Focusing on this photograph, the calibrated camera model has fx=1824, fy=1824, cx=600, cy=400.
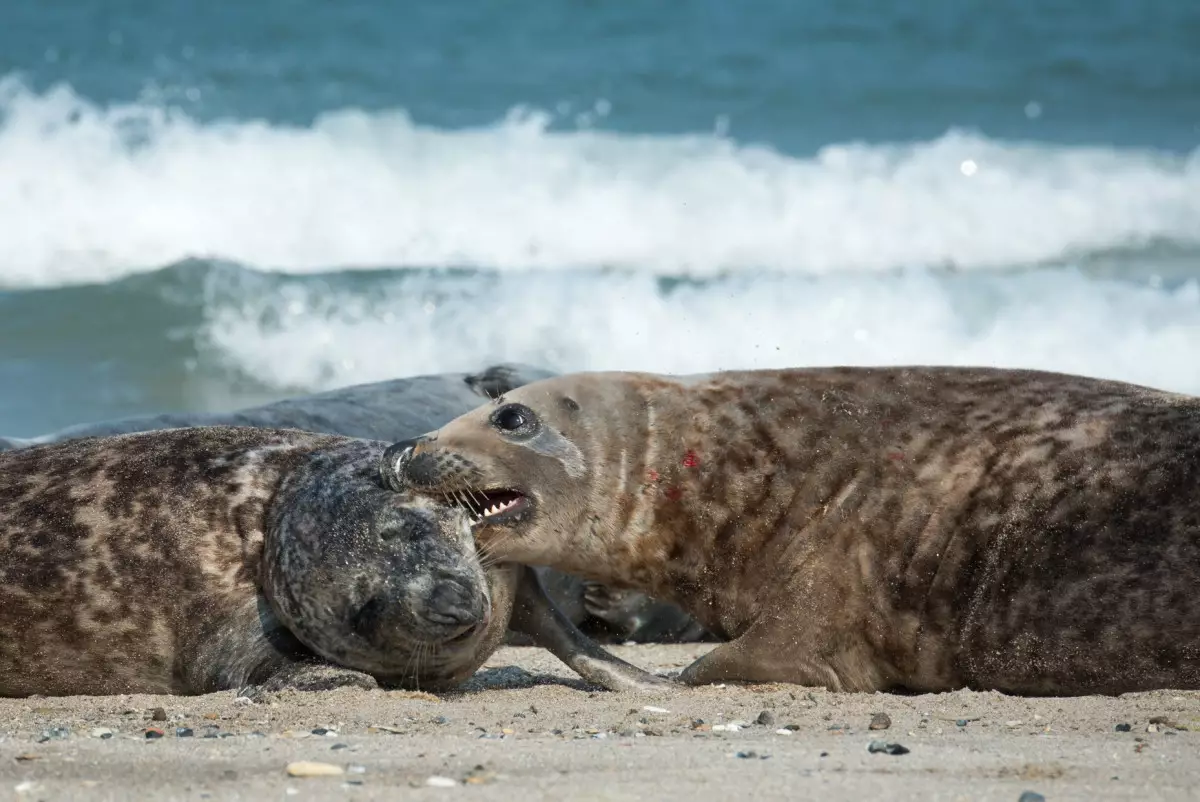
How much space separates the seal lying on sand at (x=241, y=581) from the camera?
18.3ft

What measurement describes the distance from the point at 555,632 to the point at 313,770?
2177mm

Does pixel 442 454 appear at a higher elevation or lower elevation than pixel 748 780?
higher

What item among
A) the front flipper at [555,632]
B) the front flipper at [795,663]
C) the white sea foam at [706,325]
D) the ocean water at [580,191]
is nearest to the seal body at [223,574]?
the front flipper at [555,632]

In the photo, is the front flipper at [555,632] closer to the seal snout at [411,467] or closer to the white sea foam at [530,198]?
the seal snout at [411,467]

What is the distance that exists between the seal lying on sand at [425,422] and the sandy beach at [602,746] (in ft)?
5.27

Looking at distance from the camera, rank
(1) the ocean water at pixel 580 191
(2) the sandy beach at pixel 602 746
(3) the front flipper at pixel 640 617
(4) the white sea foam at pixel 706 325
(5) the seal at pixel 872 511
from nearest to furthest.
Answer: (2) the sandy beach at pixel 602 746
(5) the seal at pixel 872 511
(3) the front flipper at pixel 640 617
(4) the white sea foam at pixel 706 325
(1) the ocean water at pixel 580 191

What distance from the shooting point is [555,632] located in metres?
6.02

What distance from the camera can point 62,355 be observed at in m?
13.9

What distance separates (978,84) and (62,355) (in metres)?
13.8

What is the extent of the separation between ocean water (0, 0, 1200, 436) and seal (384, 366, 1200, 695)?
6832 mm

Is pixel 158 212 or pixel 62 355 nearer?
pixel 62 355

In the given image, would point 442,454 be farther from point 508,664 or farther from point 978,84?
point 978,84

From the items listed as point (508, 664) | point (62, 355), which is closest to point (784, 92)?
point (62, 355)

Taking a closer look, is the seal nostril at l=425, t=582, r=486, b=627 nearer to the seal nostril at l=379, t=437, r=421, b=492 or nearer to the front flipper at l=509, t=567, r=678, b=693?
the seal nostril at l=379, t=437, r=421, b=492
